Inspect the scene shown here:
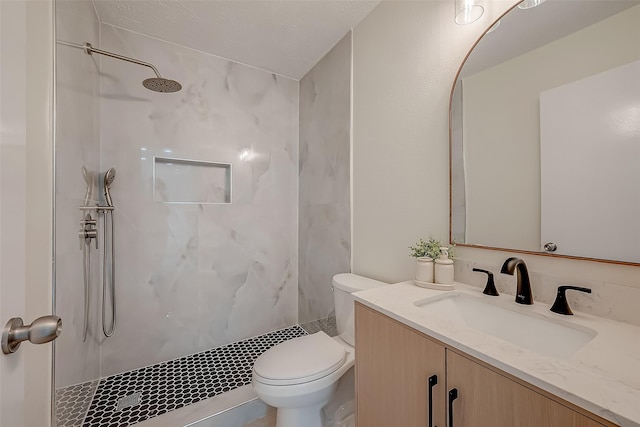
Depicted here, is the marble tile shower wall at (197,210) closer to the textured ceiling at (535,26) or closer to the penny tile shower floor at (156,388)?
the penny tile shower floor at (156,388)

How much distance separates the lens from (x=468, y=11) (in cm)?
110

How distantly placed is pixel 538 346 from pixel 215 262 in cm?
202

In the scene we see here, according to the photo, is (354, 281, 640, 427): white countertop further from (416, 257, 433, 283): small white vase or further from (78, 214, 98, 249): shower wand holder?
(78, 214, 98, 249): shower wand holder

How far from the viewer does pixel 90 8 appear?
152 centimetres

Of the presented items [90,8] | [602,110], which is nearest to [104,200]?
[90,8]

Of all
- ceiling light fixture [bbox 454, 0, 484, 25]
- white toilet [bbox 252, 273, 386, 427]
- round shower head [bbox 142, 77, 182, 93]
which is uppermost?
ceiling light fixture [bbox 454, 0, 484, 25]

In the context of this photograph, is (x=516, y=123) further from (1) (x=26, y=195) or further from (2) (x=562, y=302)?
(1) (x=26, y=195)

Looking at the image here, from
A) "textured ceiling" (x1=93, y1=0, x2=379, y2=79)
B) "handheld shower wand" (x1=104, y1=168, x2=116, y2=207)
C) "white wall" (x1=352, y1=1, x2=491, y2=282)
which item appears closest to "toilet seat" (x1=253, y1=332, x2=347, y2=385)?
"white wall" (x1=352, y1=1, x2=491, y2=282)

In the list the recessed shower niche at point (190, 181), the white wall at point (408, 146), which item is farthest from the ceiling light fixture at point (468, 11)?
the recessed shower niche at point (190, 181)

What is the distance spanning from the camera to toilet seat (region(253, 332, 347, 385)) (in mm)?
1148

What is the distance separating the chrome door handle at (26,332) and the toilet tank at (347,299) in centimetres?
120

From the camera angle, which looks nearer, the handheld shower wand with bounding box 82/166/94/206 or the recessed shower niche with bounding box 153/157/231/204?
the handheld shower wand with bounding box 82/166/94/206

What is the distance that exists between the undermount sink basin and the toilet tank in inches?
19.5

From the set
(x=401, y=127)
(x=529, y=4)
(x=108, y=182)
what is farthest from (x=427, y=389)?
(x=108, y=182)
